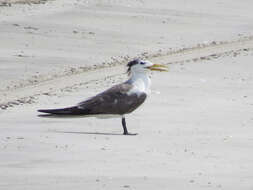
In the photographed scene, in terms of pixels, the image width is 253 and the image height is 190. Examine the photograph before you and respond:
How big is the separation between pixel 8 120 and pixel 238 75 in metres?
4.46

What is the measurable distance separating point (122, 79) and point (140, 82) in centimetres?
302

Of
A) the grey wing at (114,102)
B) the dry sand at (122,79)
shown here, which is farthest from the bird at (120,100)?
the dry sand at (122,79)

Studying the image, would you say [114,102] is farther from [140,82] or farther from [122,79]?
[122,79]

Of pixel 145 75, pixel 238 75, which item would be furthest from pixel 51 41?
pixel 145 75

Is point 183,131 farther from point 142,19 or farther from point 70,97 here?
point 142,19

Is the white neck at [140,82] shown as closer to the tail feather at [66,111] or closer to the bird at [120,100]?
the bird at [120,100]

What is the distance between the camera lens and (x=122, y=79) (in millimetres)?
14406

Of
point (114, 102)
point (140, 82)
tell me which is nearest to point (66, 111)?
point (114, 102)

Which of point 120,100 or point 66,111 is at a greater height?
point 120,100

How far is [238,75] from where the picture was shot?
14648 mm

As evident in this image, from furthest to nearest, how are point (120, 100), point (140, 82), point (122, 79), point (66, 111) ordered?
1. point (122, 79)
2. point (140, 82)
3. point (120, 100)
4. point (66, 111)

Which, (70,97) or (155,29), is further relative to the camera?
(155,29)

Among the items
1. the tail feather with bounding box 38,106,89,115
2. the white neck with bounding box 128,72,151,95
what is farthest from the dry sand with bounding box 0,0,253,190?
the white neck with bounding box 128,72,151,95

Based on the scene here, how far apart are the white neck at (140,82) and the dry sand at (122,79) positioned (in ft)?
1.27
